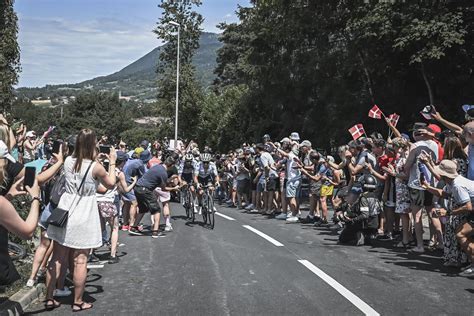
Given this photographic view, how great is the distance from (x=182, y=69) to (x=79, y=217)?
149 feet

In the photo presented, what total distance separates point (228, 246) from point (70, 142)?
4640mm

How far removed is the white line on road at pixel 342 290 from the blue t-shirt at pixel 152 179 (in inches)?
162

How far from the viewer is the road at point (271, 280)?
20.9ft

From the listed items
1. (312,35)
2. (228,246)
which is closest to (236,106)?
(312,35)

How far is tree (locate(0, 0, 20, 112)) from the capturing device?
2455 cm

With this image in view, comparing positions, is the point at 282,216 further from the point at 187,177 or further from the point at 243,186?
the point at 243,186

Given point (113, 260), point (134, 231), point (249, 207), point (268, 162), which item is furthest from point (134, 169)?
point (249, 207)

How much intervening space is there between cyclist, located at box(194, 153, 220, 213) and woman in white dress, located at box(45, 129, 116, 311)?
751 cm

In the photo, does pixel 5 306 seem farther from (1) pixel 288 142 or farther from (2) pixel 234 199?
(2) pixel 234 199

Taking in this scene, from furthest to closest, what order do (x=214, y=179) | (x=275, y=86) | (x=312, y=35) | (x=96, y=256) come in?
(x=275, y=86)
(x=312, y=35)
(x=214, y=179)
(x=96, y=256)

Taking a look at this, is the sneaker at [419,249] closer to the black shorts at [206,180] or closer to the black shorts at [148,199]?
the black shorts at [148,199]

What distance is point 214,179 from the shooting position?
14180 millimetres

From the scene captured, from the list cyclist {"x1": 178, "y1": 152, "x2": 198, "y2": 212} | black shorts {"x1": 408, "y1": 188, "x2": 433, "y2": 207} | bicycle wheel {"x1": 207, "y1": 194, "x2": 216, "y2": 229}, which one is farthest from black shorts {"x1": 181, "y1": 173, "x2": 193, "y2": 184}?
black shorts {"x1": 408, "y1": 188, "x2": 433, "y2": 207}

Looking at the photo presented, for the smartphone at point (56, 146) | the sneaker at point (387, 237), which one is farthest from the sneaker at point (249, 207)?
the smartphone at point (56, 146)
